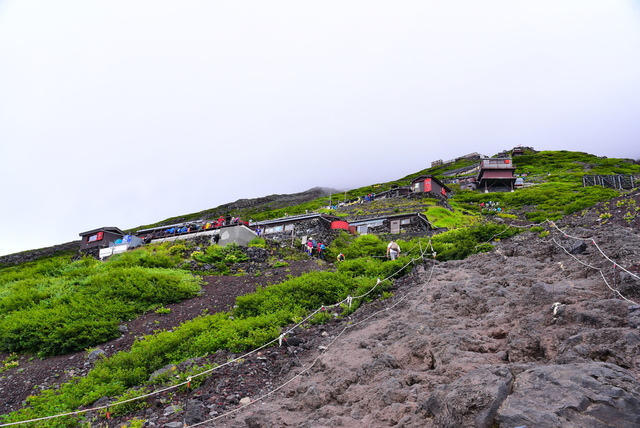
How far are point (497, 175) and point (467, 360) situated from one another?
8613 centimetres

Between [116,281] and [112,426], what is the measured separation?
14.1 meters

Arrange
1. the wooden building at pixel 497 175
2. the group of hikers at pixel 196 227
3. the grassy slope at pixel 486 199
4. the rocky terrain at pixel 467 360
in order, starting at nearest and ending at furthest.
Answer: the rocky terrain at pixel 467 360, the grassy slope at pixel 486 199, the group of hikers at pixel 196 227, the wooden building at pixel 497 175

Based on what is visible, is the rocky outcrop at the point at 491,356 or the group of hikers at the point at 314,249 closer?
the rocky outcrop at the point at 491,356

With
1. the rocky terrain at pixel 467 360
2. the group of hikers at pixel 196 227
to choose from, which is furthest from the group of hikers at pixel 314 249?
the rocky terrain at pixel 467 360

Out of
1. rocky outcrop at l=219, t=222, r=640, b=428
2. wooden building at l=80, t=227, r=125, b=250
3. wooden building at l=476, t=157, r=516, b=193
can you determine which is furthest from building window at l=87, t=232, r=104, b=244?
wooden building at l=476, t=157, r=516, b=193

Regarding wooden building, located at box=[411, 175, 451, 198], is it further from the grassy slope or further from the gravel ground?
the gravel ground

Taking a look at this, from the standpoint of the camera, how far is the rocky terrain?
5070mm

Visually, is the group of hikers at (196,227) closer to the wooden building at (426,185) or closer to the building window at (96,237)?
the building window at (96,237)

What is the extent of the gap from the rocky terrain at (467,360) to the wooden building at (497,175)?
2948 inches

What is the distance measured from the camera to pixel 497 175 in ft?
280

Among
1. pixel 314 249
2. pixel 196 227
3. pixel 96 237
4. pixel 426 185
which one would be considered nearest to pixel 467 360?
pixel 314 249

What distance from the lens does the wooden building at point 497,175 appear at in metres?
84.4

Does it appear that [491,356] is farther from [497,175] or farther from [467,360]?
[497,175]

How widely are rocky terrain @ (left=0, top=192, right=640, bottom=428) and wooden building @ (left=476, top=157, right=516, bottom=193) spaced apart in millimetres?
74873
